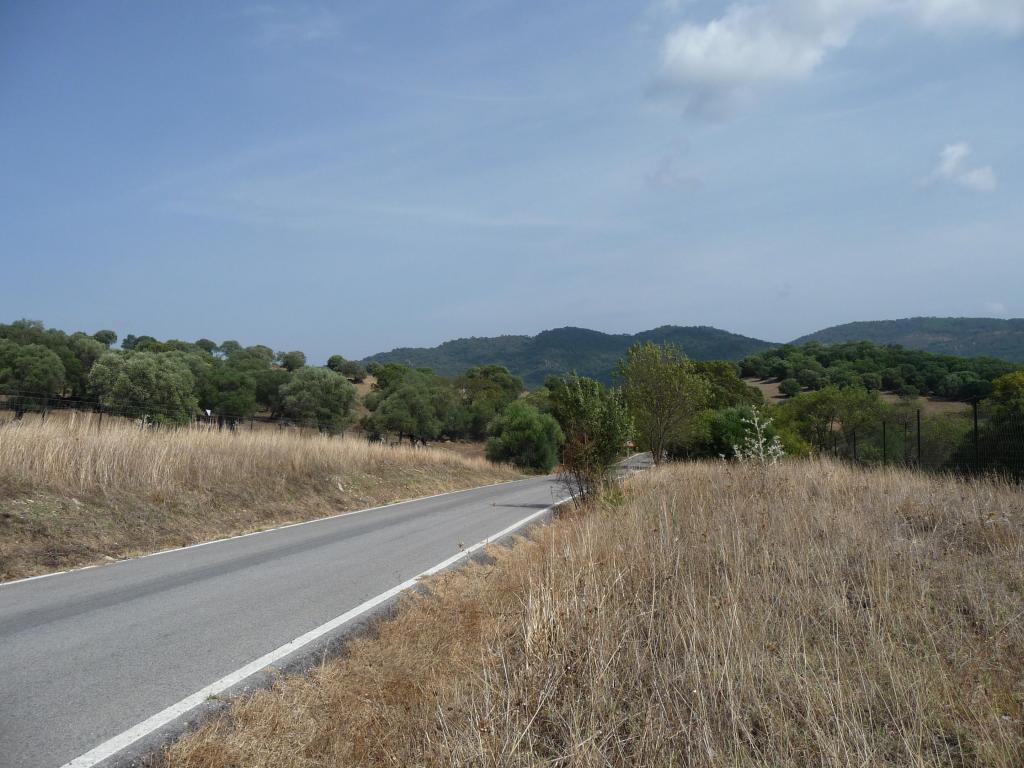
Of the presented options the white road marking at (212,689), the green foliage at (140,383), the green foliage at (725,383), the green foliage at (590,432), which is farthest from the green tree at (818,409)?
the white road marking at (212,689)

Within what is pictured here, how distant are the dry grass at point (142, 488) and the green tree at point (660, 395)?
50.7ft

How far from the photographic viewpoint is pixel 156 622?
680 centimetres

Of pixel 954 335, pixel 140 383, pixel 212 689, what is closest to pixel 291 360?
pixel 140 383

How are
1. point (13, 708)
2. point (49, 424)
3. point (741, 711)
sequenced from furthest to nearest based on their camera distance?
point (49, 424) < point (13, 708) < point (741, 711)

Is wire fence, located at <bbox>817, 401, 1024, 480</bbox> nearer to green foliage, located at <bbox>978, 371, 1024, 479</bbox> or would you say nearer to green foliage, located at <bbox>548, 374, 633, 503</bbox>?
green foliage, located at <bbox>978, 371, 1024, 479</bbox>

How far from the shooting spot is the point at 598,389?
653 inches

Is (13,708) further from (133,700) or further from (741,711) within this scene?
(741,711)

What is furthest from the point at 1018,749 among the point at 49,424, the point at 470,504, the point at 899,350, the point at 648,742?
the point at 899,350

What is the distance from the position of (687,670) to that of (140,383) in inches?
2173

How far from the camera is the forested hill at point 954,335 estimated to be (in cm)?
12738

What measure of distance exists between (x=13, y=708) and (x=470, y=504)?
56.0ft

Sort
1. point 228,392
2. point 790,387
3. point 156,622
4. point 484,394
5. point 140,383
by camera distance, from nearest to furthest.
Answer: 1. point 156,622
2. point 140,383
3. point 228,392
4. point 790,387
5. point 484,394

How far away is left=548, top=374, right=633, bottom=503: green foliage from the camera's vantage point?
1557cm

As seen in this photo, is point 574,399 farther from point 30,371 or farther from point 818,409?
point 818,409
